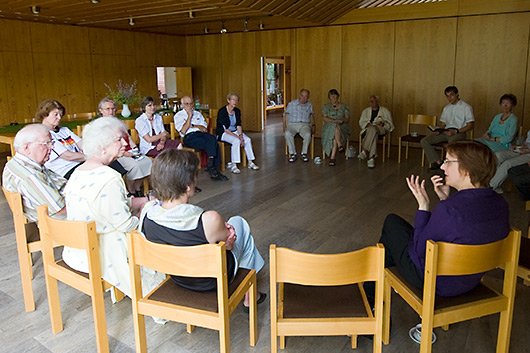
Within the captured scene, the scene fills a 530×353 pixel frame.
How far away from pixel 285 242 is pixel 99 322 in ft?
6.81

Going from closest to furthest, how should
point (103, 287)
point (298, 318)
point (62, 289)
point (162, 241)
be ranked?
1. point (298, 318)
2. point (162, 241)
3. point (103, 287)
4. point (62, 289)

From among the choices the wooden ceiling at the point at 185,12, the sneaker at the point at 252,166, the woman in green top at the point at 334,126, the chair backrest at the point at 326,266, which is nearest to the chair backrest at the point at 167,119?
the sneaker at the point at 252,166

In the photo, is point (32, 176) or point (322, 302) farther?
point (32, 176)

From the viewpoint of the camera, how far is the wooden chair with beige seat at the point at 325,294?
1.90m

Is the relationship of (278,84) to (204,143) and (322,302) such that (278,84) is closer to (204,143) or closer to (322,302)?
(204,143)

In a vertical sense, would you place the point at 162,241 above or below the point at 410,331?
above

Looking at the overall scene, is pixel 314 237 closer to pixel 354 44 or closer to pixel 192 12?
pixel 192 12

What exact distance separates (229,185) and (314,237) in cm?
229

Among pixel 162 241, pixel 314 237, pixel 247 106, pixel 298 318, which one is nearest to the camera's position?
pixel 298 318

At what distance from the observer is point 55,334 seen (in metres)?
2.67

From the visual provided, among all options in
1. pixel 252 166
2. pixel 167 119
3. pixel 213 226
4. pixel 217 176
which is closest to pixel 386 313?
pixel 213 226

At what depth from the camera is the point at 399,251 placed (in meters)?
2.45

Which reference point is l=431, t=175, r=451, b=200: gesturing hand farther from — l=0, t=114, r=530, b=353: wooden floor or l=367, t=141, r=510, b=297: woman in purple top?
l=0, t=114, r=530, b=353: wooden floor

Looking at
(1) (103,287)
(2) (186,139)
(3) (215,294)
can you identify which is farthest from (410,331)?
(2) (186,139)
